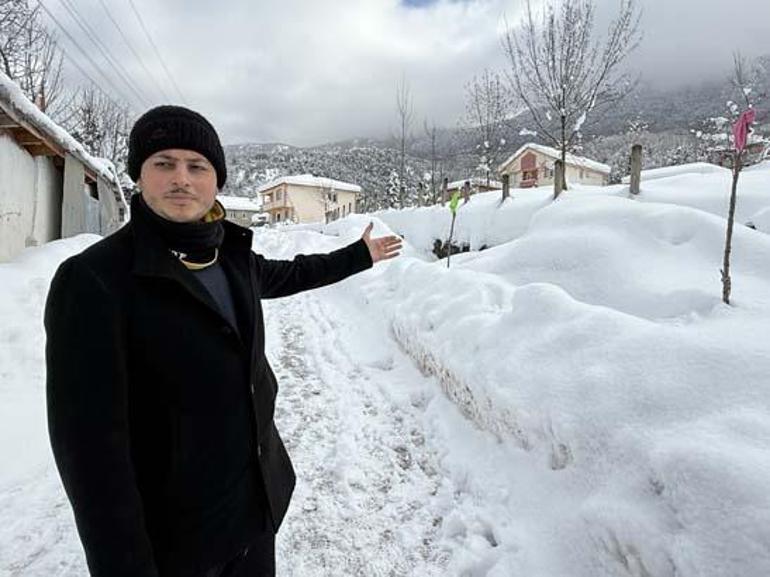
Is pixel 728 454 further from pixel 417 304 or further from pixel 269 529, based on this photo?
pixel 417 304

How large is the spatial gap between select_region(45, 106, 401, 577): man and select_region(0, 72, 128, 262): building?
5771mm

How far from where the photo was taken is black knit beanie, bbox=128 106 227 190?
4.53ft

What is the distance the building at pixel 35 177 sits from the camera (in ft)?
20.3

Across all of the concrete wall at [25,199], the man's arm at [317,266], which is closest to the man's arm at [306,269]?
the man's arm at [317,266]

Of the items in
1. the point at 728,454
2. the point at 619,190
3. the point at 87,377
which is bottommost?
the point at 728,454

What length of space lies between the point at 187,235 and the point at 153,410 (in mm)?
516

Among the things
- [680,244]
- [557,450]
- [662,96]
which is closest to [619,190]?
[680,244]

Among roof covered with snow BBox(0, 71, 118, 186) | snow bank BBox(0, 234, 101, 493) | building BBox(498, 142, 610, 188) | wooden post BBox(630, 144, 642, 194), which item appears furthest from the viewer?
building BBox(498, 142, 610, 188)

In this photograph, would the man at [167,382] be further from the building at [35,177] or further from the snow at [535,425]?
the building at [35,177]

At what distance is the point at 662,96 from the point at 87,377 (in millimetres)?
179026

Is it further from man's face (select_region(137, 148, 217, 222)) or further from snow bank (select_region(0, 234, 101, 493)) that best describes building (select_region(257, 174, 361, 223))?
man's face (select_region(137, 148, 217, 222))

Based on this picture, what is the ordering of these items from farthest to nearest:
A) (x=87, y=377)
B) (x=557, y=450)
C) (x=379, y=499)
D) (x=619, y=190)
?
Result: 1. (x=619, y=190)
2. (x=379, y=499)
3. (x=557, y=450)
4. (x=87, y=377)

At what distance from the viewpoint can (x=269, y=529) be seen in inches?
61.3

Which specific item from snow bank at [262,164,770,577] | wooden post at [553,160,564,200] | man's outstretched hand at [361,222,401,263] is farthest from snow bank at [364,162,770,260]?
man's outstretched hand at [361,222,401,263]
